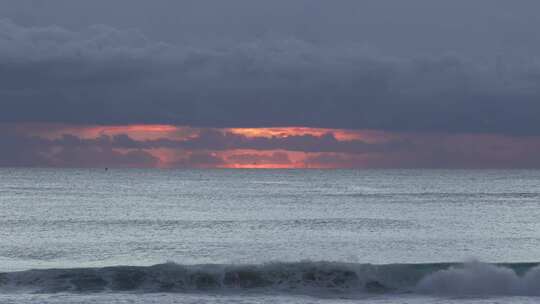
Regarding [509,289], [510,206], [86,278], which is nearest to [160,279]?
[86,278]

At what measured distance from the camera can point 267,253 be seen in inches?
1977

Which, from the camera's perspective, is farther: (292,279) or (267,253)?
(267,253)

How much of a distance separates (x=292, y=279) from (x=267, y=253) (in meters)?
13.9

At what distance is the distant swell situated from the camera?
115 feet

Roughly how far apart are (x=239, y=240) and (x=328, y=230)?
32.8 feet

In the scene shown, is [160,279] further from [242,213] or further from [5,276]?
[242,213]

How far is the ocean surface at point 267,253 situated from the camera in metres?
34.7

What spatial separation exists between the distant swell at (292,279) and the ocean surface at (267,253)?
0.05 m

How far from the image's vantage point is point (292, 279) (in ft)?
119

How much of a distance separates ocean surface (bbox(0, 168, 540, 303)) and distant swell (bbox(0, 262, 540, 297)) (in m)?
0.05

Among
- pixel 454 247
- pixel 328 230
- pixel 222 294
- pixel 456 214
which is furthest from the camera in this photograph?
pixel 456 214

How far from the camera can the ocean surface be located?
34719 mm

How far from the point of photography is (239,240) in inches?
2275

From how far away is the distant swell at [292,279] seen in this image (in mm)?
35188
